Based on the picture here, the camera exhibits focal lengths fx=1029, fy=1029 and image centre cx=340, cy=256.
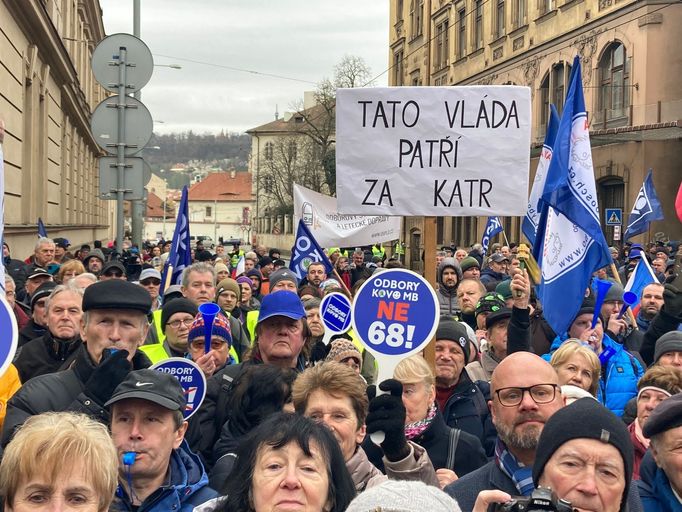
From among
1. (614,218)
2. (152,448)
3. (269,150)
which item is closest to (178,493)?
(152,448)

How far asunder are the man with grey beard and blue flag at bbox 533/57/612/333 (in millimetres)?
2729

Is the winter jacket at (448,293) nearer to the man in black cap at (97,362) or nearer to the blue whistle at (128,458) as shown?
the man in black cap at (97,362)

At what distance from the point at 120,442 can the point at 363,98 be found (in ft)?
10.4

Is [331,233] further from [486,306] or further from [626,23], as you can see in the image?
[626,23]

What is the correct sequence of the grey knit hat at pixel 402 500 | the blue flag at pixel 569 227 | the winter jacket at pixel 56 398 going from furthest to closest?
the blue flag at pixel 569 227
the winter jacket at pixel 56 398
the grey knit hat at pixel 402 500

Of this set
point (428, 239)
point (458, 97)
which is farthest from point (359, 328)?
point (458, 97)

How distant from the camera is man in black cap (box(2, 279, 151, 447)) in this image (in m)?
4.20

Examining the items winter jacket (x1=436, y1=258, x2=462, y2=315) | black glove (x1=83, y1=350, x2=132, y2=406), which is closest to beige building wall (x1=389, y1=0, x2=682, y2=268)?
winter jacket (x1=436, y1=258, x2=462, y2=315)

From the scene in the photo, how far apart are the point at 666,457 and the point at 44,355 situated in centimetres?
384

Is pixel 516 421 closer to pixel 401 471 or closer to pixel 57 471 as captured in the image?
pixel 401 471

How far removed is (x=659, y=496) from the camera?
4117 millimetres

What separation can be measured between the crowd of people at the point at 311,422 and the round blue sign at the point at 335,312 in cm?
92

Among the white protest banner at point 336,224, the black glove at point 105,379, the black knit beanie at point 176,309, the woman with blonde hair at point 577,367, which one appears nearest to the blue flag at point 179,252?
the black knit beanie at point 176,309

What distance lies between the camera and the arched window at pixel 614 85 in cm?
3095
